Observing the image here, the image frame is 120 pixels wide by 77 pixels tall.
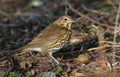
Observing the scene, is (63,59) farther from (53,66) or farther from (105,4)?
(105,4)

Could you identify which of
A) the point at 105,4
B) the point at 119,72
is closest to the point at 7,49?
the point at 119,72

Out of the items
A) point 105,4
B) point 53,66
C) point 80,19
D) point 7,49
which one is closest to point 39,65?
point 53,66

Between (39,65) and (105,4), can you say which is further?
(105,4)

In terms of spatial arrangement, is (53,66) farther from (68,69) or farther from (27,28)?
(27,28)

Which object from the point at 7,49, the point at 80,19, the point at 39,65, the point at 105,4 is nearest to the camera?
the point at 39,65

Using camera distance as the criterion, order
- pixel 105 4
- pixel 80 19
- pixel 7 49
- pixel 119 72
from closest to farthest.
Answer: pixel 119 72
pixel 7 49
pixel 80 19
pixel 105 4

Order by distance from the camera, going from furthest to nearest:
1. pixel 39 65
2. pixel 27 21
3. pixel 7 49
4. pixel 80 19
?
pixel 27 21 → pixel 80 19 → pixel 7 49 → pixel 39 65

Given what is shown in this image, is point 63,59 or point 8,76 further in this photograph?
point 63,59
